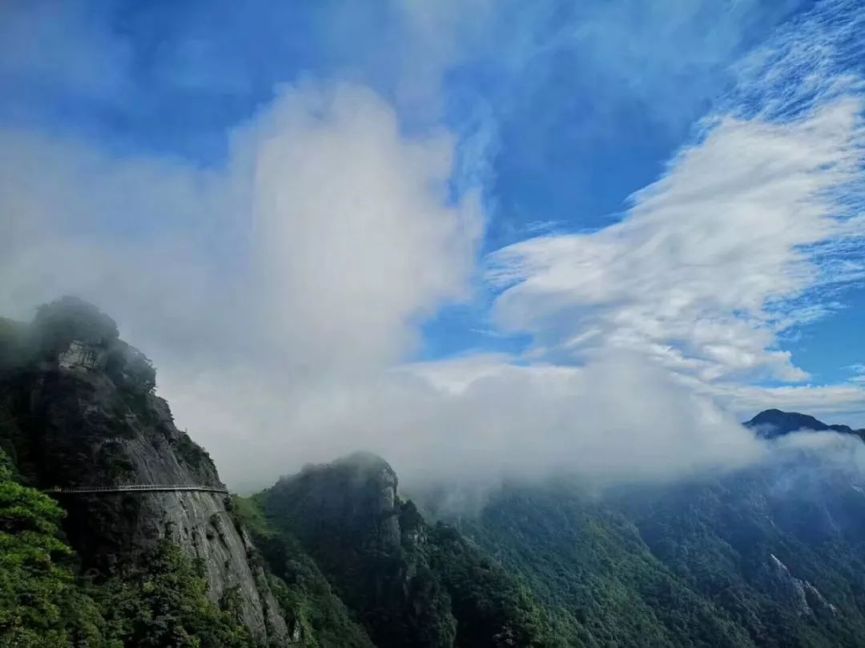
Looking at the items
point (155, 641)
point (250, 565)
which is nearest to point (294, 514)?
point (250, 565)

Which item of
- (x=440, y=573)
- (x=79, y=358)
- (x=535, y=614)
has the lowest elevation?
(x=535, y=614)

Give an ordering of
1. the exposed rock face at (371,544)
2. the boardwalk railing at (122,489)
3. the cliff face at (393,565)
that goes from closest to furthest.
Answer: the boardwalk railing at (122,489), the cliff face at (393,565), the exposed rock face at (371,544)

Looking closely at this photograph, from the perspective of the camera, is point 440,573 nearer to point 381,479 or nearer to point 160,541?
point 381,479

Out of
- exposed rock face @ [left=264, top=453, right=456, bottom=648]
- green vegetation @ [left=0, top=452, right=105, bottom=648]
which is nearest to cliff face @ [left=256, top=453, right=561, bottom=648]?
exposed rock face @ [left=264, top=453, right=456, bottom=648]

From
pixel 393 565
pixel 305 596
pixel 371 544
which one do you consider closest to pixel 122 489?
pixel 305 596

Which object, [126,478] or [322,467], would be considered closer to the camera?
[126,478]

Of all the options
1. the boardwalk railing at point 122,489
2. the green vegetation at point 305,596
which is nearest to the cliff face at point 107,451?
the boardwalk railing at point 122,489

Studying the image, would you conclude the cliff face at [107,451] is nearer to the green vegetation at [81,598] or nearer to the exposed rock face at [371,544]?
the green vegetation at [81,598]

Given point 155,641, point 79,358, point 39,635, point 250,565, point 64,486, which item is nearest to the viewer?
point 39,635
